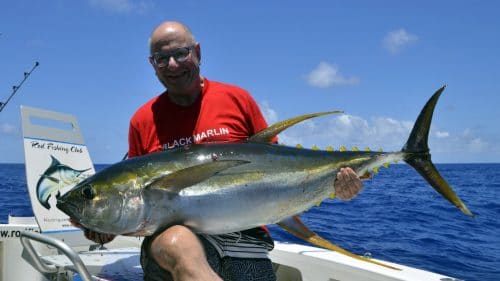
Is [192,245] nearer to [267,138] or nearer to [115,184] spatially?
[115,184]

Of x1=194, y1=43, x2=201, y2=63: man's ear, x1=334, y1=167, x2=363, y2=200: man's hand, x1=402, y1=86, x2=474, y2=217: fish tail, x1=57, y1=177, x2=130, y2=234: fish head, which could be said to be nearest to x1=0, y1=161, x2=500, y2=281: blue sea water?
x1=402, y1=86, x2=474, y2=217: fish tail

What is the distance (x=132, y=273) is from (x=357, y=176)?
1849 mm

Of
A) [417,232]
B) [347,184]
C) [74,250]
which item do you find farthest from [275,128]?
[417,232]

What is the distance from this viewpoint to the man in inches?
110

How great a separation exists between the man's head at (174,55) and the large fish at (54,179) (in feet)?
5.46

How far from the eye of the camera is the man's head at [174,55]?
2961 mm

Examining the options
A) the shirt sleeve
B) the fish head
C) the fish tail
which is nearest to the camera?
the fish head

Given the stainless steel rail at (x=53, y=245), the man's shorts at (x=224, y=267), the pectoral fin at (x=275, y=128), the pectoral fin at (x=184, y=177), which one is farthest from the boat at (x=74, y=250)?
the pectoral fin at (x=275, y=128)

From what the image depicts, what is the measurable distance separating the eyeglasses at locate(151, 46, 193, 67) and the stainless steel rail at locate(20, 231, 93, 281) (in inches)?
46.4

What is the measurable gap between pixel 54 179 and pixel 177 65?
185cm

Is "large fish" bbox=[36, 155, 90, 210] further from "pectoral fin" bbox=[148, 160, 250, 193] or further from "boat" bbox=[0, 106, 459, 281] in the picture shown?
"pectoral fin" bbox=[148, 160, 250, 193]

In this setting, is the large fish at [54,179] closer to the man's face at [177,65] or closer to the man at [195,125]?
the man at [195,125]

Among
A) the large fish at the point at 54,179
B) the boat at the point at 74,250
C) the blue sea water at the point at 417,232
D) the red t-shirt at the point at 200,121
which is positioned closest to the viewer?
the red t-shirt at the point at 200,121

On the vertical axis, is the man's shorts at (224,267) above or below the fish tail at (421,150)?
below
